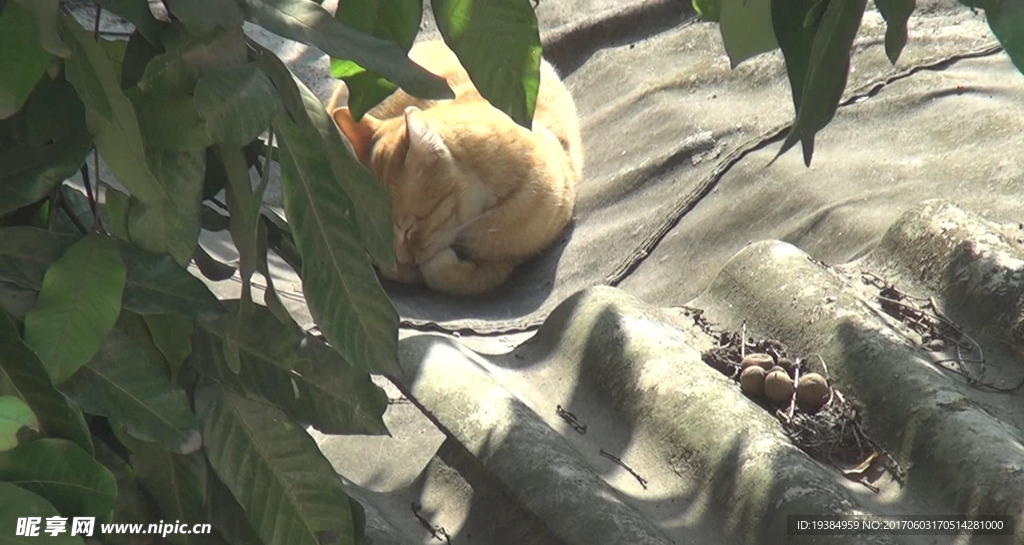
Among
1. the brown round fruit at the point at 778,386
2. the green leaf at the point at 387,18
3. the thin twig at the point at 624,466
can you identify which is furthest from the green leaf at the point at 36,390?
the brown round fruit at the point at 778,386

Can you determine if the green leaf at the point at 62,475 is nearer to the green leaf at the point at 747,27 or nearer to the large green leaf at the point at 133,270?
the large green leaf at the point at 133,270

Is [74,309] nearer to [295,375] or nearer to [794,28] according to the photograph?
[295,375]

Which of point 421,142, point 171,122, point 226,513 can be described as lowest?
point 421,142

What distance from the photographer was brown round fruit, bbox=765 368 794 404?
2.21 m

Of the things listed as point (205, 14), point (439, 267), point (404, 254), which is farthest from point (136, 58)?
point (404, 254)

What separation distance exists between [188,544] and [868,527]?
3.49 feet

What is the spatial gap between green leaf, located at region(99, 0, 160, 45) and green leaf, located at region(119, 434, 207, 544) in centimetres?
43

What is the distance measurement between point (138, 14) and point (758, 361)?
1559 millimetres

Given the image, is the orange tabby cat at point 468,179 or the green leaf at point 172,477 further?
the orange tabby cat at point 468,179

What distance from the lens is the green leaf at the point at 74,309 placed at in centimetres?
100

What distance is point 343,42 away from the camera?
1.04 metres

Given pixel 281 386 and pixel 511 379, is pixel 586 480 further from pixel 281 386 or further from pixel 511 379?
pixel 281 386

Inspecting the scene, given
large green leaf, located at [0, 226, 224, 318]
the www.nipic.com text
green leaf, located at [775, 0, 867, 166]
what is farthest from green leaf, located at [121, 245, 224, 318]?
green leaf, located at [775, 0, 867, 166]

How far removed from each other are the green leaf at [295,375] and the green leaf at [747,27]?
1.95ft
